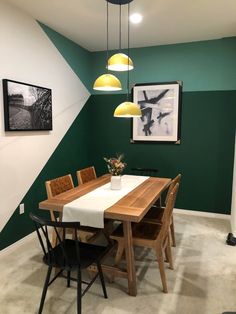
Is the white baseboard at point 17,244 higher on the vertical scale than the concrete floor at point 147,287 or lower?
higher

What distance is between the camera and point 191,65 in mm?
3918

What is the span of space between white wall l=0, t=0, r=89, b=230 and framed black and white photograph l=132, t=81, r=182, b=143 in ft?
4.13

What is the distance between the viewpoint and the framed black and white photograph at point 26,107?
2.76 meters

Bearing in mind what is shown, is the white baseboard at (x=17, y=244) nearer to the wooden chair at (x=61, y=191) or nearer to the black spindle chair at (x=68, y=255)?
the wooden chair at (x=61, y=191)

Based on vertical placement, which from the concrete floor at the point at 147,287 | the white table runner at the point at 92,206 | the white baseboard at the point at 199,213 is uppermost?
the white table runner at the point at 92,206

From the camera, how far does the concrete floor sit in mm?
1999

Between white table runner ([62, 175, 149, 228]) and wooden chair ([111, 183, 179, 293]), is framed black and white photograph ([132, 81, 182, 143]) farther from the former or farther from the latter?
wooden chair ([111, 183, 179, 293])

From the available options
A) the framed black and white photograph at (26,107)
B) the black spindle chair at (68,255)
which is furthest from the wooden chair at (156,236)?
the framed black and white photograph at (26,107)

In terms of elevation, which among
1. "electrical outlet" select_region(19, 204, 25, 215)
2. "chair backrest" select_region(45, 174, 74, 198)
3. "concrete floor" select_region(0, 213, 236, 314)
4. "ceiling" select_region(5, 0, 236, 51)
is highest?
"ceiling" select_region(5, 0, 236, 51)

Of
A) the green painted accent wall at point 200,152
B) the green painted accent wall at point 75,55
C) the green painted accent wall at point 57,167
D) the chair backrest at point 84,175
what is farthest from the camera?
the green painted accent wall at point 200,152

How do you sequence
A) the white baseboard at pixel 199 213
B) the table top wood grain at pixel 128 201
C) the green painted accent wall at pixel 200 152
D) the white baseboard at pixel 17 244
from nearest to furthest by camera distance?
the table top wood grain at pixel 128 201 → the white baseboard at pixel 17 244 → the green painted accent wall at pixel 200 152 → the white baseboard at pixel 199 213

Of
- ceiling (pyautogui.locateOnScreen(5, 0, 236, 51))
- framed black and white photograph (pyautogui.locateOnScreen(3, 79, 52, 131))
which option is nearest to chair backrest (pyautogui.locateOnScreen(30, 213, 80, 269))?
framed black and white photograph (pyautogui.locateOnScreen(3, 79, 52, 131))

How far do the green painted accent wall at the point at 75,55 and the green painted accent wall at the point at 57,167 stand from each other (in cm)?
55

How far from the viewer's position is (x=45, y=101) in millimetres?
3322
